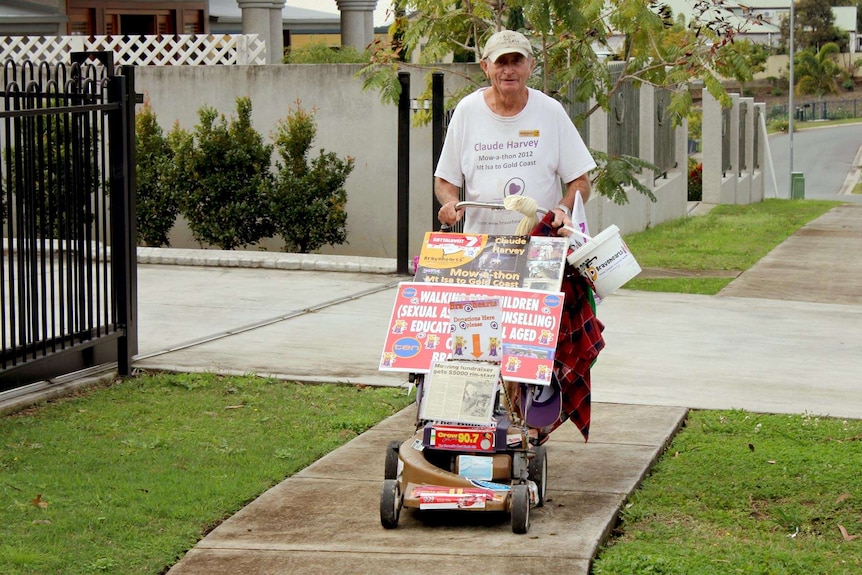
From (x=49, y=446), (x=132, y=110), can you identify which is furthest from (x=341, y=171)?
(x=49, y=446)

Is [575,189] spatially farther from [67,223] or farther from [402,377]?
[67,223]

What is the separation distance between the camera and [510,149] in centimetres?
579

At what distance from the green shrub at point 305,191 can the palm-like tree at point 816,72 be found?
80.7m

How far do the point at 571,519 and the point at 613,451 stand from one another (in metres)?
1.10

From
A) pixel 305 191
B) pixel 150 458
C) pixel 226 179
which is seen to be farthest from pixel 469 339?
pixel 226 179

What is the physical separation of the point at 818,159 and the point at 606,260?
54973mm

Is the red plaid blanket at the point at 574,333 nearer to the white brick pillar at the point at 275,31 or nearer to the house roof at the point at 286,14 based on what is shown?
the white brick pillar at the point at 275,31

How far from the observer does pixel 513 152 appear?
579 centimetres

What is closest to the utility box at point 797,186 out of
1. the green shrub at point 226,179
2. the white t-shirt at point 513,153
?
the green shrub at point 226,179

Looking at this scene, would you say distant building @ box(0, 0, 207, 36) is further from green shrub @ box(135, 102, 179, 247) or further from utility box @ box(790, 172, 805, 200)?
utility box @ box(790, 172, 805, 200)

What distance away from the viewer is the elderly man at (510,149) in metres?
5.72

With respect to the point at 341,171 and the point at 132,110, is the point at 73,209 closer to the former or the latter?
the point at 132,110

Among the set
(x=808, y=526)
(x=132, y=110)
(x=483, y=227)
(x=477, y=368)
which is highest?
(x=132, y=110)

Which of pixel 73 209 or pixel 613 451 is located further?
pixel 73 209
